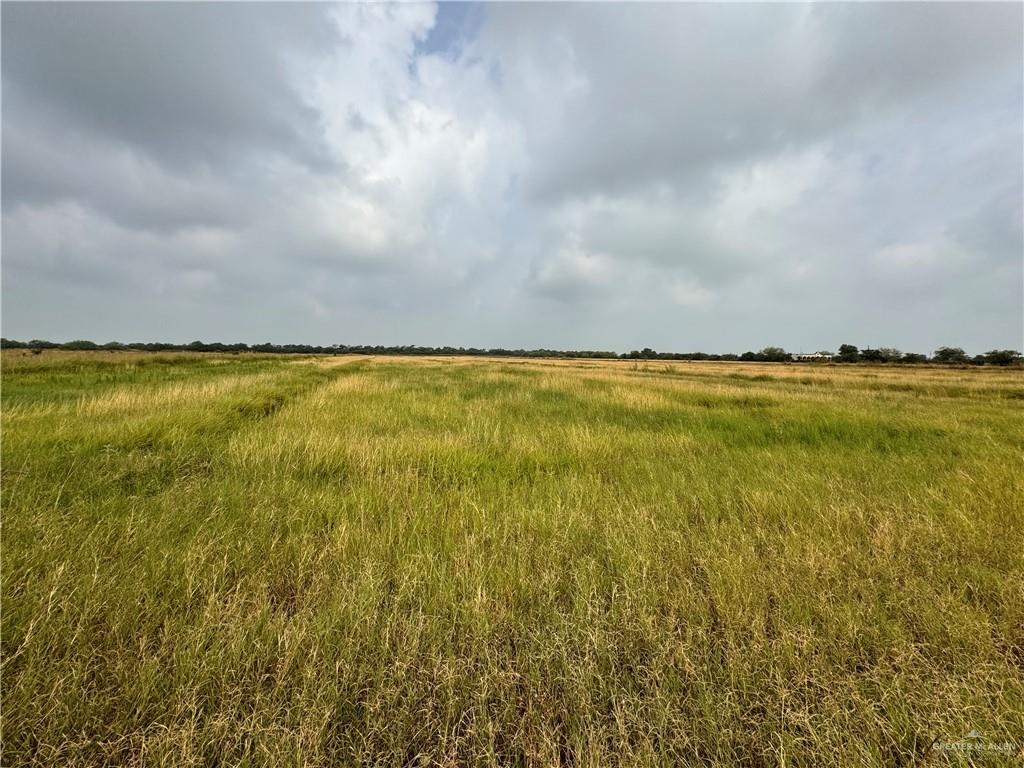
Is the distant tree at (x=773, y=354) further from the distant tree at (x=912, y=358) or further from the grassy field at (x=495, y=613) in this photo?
the grassy field at (x=495, y=613)

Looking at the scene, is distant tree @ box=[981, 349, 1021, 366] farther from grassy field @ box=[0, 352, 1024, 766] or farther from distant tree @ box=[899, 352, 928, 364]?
grassy field @ box=[0, 352, 1024, 766]

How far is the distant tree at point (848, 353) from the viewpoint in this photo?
282 feet

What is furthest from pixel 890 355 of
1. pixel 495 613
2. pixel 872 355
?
pixel 495 613

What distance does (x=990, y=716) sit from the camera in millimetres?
1701

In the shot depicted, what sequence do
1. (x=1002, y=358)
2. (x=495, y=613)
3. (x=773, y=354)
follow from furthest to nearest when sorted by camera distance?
(x=773, y=354) → (x=1002, y=358) → (x=495, y=613)

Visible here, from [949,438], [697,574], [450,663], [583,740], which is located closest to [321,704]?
[450,663]

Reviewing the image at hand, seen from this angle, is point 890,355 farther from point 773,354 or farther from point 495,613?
point 495,613

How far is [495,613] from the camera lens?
2365mm

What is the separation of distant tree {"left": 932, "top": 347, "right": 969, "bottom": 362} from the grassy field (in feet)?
395

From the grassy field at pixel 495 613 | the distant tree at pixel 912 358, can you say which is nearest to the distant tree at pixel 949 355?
the distant tree at pixel 912 358

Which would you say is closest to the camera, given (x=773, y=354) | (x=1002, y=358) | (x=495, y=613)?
(x=495, y=613)

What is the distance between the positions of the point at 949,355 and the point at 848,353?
1880 centimetres

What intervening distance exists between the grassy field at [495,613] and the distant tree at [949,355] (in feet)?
395

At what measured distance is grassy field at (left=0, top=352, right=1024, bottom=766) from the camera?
162 centimetres
